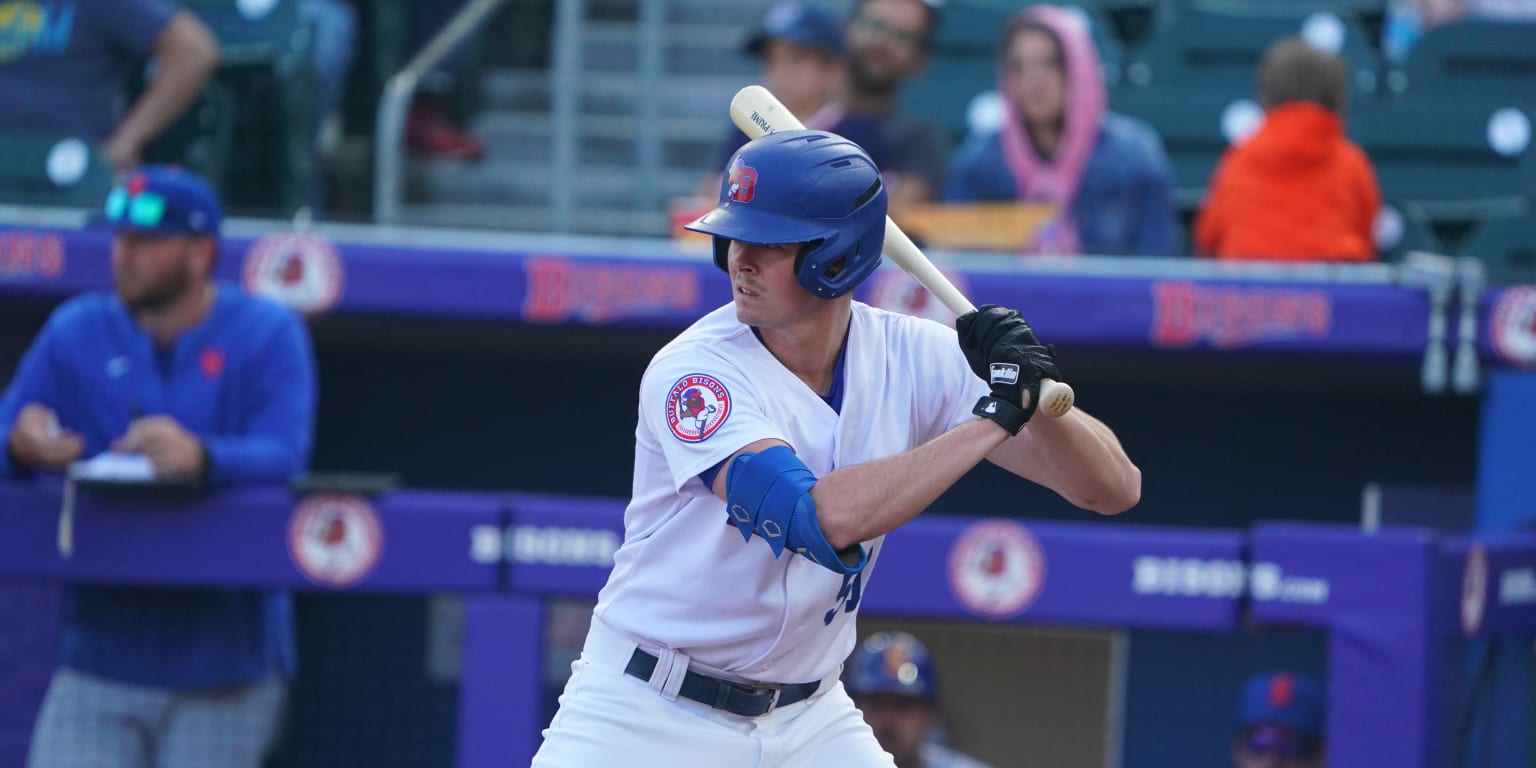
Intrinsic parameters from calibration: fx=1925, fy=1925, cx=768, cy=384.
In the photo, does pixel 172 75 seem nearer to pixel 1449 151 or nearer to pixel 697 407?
pixel 697 407

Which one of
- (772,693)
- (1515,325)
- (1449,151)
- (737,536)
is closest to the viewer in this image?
(737,536)

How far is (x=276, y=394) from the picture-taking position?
4.06 metres

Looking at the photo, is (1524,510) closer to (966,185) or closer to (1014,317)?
(966,185)

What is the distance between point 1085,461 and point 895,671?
5.64ft

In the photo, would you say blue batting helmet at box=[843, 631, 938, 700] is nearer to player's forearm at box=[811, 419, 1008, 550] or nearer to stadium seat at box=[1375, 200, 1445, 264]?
player's forearm at box=[811, 419, 1008, 550]

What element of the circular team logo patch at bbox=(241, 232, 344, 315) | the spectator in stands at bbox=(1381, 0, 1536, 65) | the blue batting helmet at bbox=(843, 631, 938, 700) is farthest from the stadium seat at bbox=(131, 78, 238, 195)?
the spectator in stands at bbox=(1381, 0, 1536, 65)

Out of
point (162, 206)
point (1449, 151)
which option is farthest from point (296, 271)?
point (1449, 151)

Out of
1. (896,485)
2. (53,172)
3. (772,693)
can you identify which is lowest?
(772,693)

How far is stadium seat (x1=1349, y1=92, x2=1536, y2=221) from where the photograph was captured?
20.1 ft

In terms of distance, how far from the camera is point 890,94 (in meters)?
5.20

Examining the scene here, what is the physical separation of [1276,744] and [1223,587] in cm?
73

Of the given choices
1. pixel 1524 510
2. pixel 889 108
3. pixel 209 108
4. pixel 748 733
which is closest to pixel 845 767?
pixel 748 733

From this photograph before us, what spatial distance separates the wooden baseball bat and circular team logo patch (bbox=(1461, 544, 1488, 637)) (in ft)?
4.08

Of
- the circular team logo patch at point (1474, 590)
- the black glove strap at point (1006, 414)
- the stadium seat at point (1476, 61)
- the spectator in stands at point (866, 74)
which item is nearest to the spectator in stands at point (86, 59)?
the spectator in stands at point (866, 74)
